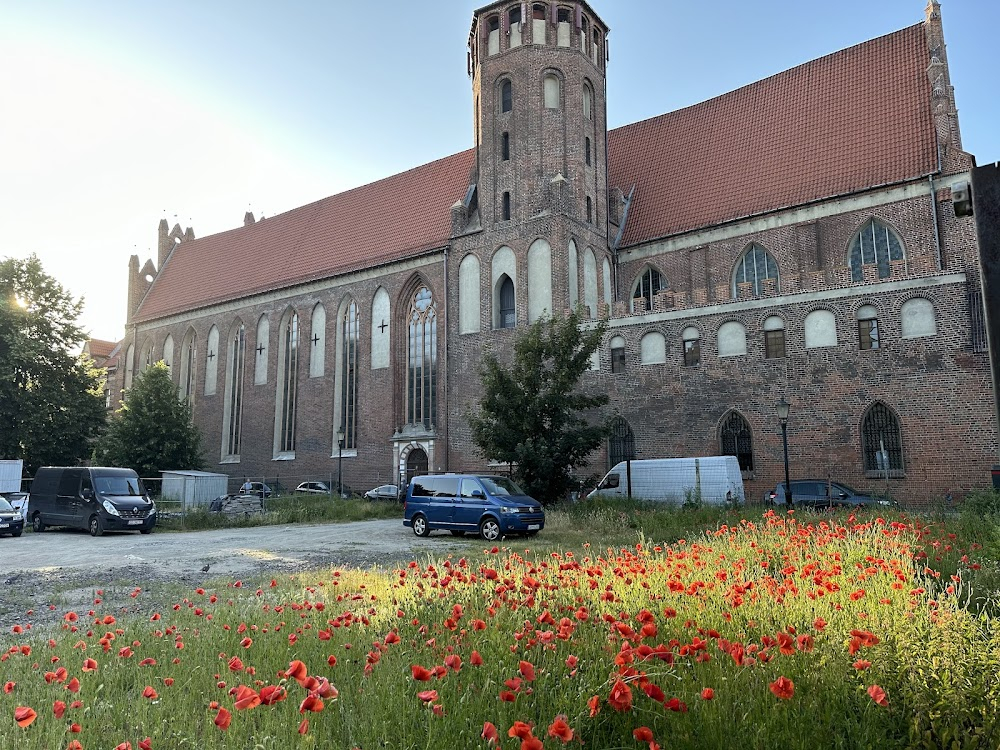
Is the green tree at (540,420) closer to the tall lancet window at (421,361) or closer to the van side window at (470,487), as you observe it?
the van side window at (470,487)

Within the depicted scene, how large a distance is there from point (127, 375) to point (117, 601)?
42882mm

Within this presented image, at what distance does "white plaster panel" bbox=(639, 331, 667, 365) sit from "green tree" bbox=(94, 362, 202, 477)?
22016 mm

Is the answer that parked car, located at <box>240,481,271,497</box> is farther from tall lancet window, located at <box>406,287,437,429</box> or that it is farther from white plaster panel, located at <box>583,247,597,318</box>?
white plaster panel, located at <box>583,247,597,318</box>

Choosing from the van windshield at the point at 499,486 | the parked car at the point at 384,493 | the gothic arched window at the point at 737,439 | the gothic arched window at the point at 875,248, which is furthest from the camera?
the parked car at the point at 384,493

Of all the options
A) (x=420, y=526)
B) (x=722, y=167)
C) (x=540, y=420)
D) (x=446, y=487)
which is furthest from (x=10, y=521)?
(x=722, y=167)

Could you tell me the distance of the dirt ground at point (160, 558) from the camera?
28.0 feet

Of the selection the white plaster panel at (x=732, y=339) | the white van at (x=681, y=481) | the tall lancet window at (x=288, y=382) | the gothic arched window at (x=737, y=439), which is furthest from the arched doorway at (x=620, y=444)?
the tall lancet window at (x=288, y=382)

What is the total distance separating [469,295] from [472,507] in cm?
1597

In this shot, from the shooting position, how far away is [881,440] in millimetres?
21359

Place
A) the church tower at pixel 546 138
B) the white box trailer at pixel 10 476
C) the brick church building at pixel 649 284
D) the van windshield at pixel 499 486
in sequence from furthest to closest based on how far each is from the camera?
1. the church tower at pixel 546 138
2. the white box trailer at pixel 10 476
3. the brick church building at pixel 649 284
4. the van windshield at pixel 499 486

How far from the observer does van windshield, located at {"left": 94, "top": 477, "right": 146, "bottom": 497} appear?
19.2 meters

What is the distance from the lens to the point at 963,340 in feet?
66.7

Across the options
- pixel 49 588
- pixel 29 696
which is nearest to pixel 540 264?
pixel 49 588

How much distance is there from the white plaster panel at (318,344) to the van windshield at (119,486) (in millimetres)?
16738
